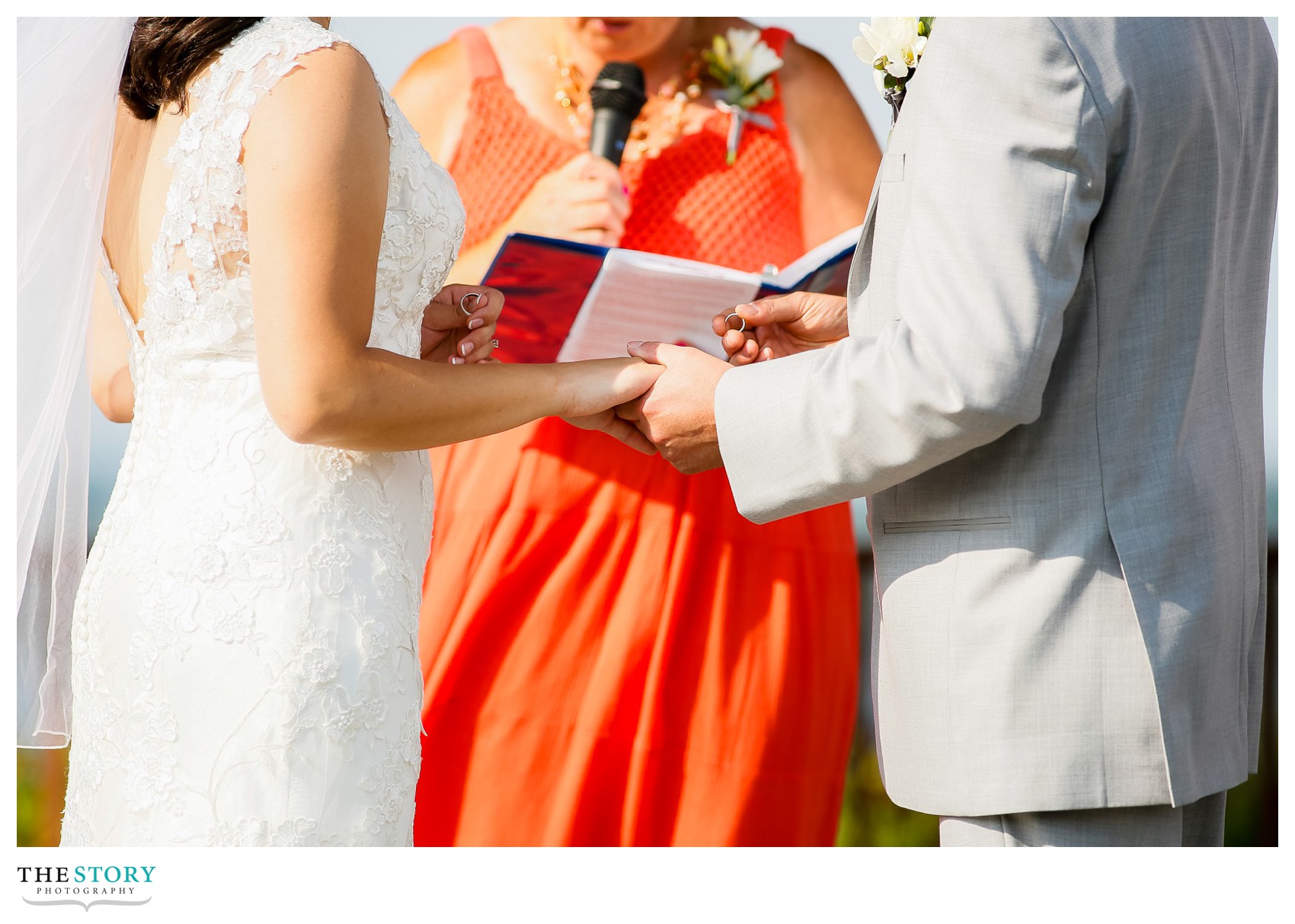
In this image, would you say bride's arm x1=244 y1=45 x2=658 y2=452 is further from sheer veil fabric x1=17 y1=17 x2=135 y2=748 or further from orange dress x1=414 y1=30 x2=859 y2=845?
orange dress x1=414 y1=30 x2=859 y2=845

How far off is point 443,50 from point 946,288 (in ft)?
6.01

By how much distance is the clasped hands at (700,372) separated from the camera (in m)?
1.73

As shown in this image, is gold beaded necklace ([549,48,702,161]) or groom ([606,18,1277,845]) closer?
groom ([606,18,1277,845])

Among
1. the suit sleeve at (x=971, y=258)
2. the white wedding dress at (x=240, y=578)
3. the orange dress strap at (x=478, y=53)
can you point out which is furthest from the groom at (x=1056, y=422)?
the orange dress strap at (x=478, y=53)

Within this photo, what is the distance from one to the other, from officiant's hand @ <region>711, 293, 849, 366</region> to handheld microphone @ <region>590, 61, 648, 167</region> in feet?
1.68

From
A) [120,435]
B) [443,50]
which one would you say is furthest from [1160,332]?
[120,435]

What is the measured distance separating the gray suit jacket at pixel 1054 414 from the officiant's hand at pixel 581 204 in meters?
0.96

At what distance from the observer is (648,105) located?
2.64m

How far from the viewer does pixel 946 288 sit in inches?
50.4

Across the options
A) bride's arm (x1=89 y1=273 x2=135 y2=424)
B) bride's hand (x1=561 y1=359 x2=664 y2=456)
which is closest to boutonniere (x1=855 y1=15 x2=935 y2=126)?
bride's hand (x1=561 y1=359 x2=664 y2=456)

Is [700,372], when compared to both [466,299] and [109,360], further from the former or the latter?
[109,360]

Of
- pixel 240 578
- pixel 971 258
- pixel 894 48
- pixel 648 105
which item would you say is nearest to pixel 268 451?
pixel 240 578

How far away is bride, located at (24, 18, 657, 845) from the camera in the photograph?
4.63 ft

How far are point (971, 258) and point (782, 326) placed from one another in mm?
829
